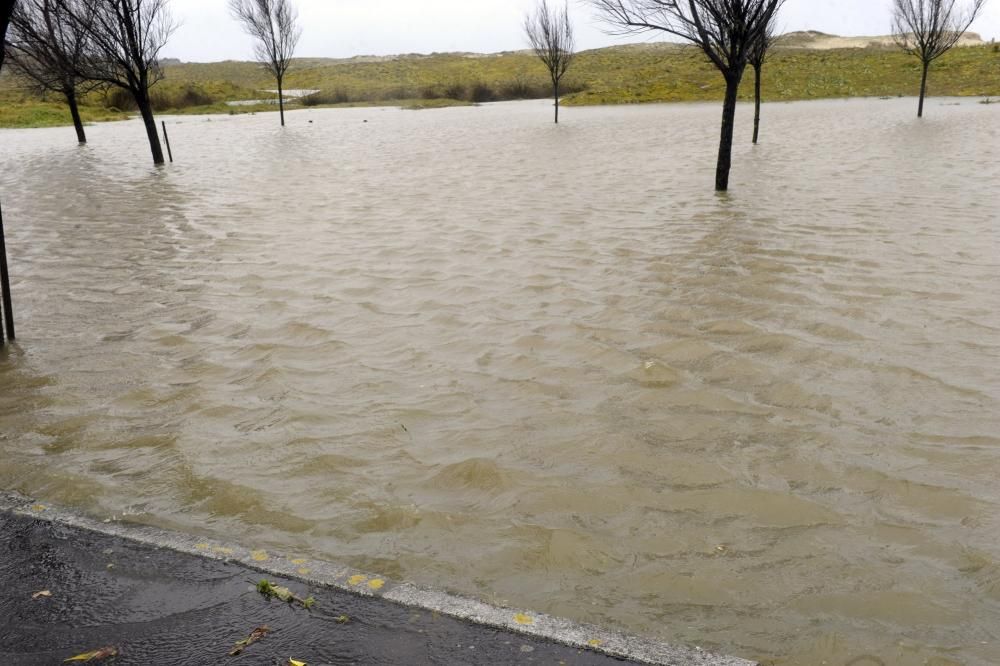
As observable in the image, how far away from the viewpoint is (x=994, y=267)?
22.6ft

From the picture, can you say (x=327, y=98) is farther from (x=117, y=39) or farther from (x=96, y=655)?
(x=96, y=655)

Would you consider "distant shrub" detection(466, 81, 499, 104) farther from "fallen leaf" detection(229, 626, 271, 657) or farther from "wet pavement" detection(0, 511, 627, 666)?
"fallen leaf" detection(229, 626, 271, 657)

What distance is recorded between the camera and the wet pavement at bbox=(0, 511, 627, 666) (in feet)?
7.35

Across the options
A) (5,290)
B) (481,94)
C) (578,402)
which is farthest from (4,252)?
(481,94)

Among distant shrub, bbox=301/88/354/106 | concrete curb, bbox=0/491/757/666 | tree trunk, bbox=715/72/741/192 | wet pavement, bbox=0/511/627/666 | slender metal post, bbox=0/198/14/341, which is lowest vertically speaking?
concrete curb, bbox=0/491/757/666

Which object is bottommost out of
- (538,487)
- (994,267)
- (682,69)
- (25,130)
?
(538,487)

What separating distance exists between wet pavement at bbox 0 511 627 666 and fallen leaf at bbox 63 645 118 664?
21 millimetres

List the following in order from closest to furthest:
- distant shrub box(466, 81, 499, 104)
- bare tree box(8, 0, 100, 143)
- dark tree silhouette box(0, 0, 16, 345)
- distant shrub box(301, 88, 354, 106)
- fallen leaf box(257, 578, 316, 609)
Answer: fallen leaf box(257, 578, 316, 609) → dark tree silhouette box(0, 0, 16, 345) → bare tree box(8, 0, 100, 143) → distant shrub box(301, 88, 354, 106) → distant shrub box(466, 81, 499, 104)

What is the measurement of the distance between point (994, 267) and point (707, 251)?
266 centimetres

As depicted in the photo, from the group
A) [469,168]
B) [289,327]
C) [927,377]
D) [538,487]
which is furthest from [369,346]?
[469,168]

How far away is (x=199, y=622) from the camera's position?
2396 millimetres

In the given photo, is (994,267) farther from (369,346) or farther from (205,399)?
(205,399)

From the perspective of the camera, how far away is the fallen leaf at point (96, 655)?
7.24ft

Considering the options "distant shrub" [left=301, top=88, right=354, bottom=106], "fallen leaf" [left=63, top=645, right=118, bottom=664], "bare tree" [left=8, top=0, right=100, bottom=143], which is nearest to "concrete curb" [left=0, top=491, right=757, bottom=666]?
"fallen leaf" [left=63, top=645, right=118, bottom=664]
